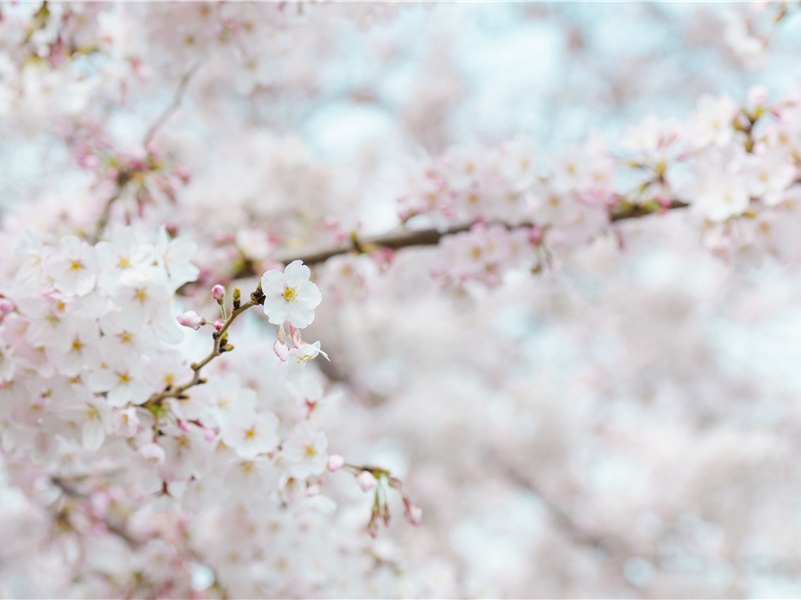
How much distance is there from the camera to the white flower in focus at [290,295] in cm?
91

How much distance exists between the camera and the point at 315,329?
4918 mm

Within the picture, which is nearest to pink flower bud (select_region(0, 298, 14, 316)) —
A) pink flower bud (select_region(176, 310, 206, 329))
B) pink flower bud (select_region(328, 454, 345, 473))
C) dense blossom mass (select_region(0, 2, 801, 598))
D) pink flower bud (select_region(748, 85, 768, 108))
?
dense blossom mass (select_region(0, 2, 801, 598))

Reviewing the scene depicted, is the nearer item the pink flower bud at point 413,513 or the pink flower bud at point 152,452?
→ the pink flower bud at point 152,452

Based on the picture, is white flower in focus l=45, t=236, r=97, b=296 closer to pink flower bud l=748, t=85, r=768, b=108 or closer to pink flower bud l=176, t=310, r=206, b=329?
pink flower bud l=176, t=310, r=206, b=329

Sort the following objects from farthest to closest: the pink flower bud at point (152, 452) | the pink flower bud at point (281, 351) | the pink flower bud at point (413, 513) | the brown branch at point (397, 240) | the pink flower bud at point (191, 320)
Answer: the brown branch at point (397, 240)
the pink flower bud at point (413, 513)
the pink flower bud at point (152, 452)
the pink flower bud at point (191, 320)
the pink flower bud at point (281, 351)

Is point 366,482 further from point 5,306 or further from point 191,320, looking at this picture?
point 5,306

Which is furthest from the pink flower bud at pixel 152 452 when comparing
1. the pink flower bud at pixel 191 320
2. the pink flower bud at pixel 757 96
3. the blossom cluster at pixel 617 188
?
the pink flower bud at pixel 757 96

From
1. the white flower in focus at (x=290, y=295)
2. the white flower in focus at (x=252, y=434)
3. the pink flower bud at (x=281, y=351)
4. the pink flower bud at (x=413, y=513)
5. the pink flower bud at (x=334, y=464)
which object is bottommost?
the pink flower bud at (x=413, y=513)

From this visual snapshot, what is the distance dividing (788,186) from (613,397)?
632 cm

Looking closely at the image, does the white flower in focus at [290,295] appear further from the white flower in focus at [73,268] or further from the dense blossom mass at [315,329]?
the white flower in focus at [73,268]

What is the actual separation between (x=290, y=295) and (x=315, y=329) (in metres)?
4.02

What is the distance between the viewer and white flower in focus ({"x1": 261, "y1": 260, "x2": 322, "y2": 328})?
91cm

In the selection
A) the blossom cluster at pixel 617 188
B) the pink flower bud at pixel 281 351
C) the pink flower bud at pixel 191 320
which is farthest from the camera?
the blossom cluster at pixel 617 188

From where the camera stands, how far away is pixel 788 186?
1.64m
